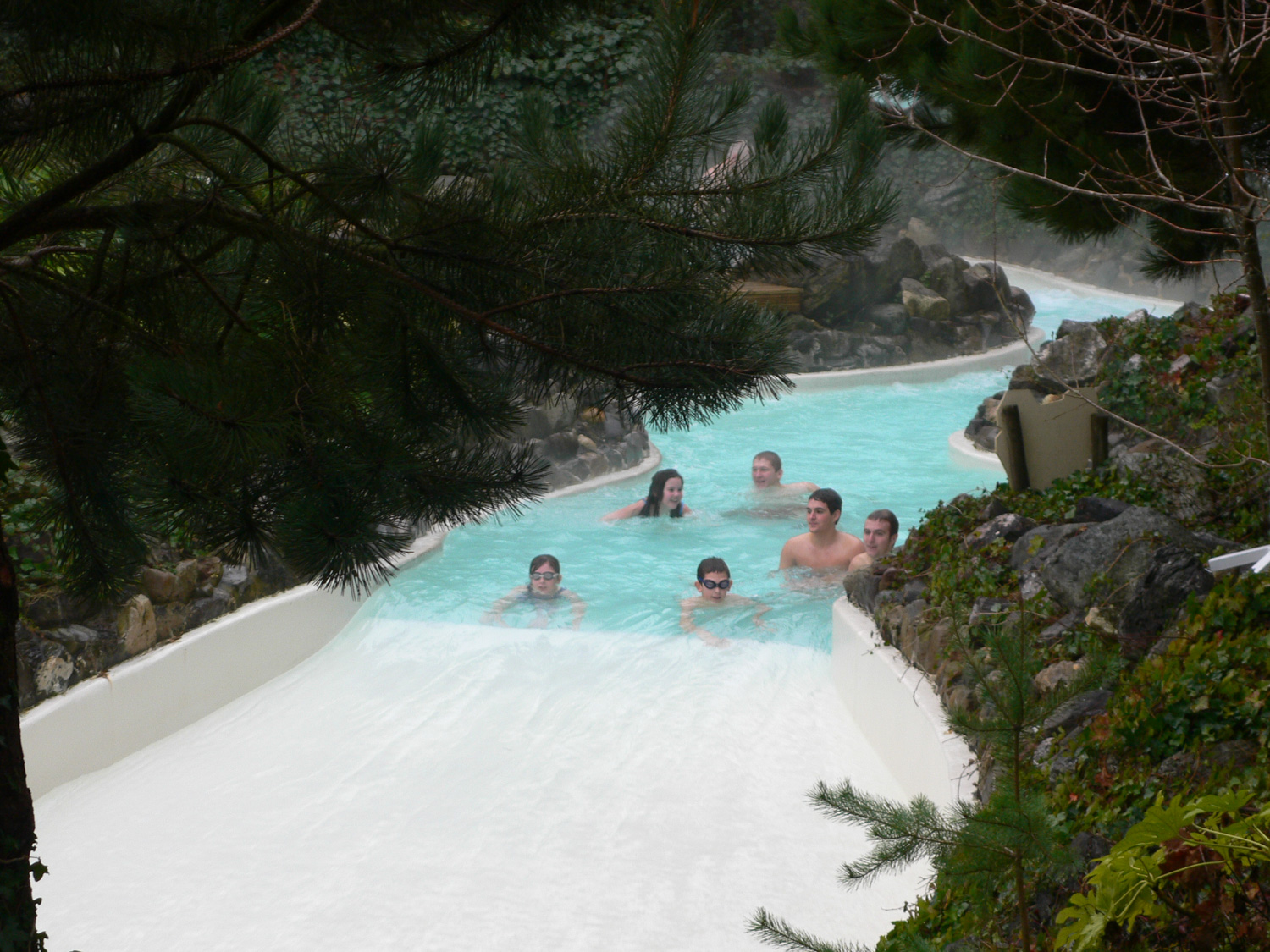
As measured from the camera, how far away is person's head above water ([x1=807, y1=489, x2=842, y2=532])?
8.13m

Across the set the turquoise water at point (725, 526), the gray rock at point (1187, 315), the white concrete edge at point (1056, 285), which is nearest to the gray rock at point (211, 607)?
the turquoise water at point (725, 526)

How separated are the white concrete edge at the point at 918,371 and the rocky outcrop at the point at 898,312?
1.18 ft

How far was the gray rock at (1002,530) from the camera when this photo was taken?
5456 millimetres

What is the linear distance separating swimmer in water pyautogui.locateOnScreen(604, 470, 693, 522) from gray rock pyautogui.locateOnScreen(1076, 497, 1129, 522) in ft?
16.2

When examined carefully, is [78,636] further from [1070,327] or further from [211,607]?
[1070,327]

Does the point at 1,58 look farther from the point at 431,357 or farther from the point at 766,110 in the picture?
the point at 766,110

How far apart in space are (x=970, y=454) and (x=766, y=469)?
8.44ft

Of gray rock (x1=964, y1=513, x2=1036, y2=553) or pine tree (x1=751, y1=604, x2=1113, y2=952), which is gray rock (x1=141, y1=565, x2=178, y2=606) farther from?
pine tree (x1=751, y1=604, x2=1113, y2=952)

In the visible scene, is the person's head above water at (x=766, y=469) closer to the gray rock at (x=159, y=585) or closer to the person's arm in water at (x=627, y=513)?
the person's arm in water at (x=627, y=513)

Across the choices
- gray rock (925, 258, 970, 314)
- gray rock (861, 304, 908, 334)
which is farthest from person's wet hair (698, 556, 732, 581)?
gray rock (925, 258, 970, 314)

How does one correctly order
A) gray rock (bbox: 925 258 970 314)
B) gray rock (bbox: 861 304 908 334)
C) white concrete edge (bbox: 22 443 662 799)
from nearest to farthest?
white concrete edge (bbox: 22 443 662 799)
gray rock (bbox: 861 304 908 334)
gray rock (bbox: 925 258 970 314)

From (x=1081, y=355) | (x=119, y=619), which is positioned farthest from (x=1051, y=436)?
(x=119, y=619)

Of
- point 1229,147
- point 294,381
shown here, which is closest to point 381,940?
point 294,381

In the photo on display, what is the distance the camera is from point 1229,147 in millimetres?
2512
